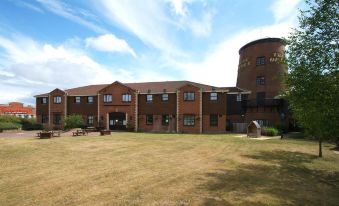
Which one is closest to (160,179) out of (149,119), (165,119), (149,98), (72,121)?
(165,119)

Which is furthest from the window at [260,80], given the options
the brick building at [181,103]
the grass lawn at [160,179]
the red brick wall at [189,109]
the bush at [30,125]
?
the bush at [30,125]

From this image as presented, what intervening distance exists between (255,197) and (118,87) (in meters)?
35.6

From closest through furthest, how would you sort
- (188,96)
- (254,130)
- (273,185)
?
(273,185) < (254,130) < (188,96)

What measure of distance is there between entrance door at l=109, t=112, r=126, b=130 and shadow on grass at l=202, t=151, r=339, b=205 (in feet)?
95.6

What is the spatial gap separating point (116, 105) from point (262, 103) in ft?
75.3

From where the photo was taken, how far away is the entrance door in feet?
139

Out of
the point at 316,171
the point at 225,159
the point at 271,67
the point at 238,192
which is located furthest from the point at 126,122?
the point at 238,192

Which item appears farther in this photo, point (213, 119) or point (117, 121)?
point (117, 121)

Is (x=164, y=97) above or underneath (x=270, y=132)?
above

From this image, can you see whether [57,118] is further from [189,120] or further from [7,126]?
[189,120]

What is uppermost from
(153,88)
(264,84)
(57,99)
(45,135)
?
(264,84)

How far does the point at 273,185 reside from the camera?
10789 millimetres

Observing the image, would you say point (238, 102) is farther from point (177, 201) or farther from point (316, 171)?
point (177, 201)

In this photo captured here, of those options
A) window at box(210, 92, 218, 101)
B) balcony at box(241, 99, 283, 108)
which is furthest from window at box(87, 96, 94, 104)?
balcony at box(241, 99, 283, 108)
